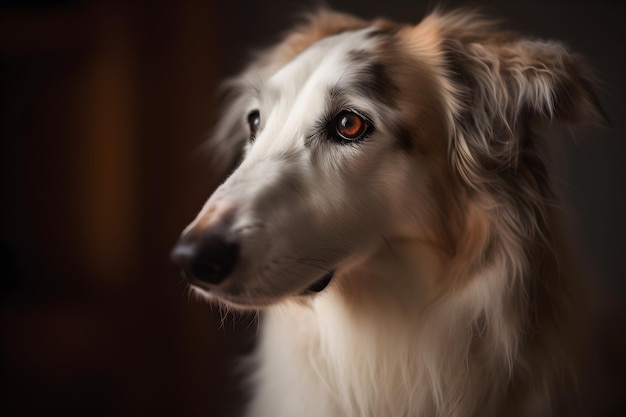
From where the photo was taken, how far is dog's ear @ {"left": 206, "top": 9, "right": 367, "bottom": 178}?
1095 millimetres

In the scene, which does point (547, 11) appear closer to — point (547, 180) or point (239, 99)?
point (547, 180)

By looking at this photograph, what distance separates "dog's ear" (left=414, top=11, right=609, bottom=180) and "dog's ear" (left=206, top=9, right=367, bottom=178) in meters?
0.27

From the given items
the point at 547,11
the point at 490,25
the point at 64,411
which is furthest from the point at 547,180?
the point at 64,411

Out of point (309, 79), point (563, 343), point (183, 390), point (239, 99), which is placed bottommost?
point (183, 390)

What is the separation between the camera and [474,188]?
32.6 inches

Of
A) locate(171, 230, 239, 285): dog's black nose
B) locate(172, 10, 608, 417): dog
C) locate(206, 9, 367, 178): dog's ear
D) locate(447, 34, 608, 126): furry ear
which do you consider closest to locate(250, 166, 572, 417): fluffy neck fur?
locate(172, 10, 608, 417): dog

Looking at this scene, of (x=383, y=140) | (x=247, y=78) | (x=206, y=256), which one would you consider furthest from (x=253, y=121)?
(x=206, y=256)

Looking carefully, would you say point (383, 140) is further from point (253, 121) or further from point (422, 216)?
point (253, 121)

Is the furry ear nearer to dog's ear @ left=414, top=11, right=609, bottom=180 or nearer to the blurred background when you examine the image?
dog's ear @ left=414, top=11, right=609, bottom=180

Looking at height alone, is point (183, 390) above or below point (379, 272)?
below

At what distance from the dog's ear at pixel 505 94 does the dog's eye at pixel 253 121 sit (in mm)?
318

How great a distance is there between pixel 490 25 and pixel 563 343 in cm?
54

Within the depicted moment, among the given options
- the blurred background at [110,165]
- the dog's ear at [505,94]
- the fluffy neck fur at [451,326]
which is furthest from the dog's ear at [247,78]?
the fluffy neck fur at [451,326]

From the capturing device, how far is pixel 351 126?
32.2 inches
